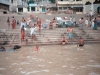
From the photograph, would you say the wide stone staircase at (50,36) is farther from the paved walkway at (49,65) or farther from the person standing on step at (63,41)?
the paved walkway at (49,65)

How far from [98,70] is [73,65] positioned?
1.46m

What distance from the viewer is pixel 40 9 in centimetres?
5891

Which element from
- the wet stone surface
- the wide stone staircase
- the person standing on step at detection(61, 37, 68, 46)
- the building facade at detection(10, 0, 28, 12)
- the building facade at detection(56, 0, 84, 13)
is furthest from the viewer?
the building facade at detection(10, 0, 28, 12)

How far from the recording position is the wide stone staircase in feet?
62.6

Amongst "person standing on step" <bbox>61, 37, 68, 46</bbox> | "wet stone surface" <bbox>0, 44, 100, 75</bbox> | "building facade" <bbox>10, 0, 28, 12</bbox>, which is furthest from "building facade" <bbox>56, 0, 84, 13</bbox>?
"wet stone surface" <bbox>0, 44, 100, 75</bbox>

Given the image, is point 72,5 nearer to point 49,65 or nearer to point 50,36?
point 50,36

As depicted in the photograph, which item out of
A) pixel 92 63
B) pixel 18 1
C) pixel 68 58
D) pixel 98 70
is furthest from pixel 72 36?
pixel 18 1

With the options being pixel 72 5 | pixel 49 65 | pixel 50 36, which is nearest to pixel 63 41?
pixel 50 36

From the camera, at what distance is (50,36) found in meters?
20.1

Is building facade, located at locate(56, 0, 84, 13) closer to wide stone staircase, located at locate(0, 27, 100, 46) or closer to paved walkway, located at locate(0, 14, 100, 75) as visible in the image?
wide stone staircase, located at locate(0, 27, 100, 46)

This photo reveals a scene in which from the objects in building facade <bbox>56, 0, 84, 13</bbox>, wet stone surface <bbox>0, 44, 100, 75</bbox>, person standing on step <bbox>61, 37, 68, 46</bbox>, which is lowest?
wet stone surface <bbox>0, 44, 100, 75</bbox>

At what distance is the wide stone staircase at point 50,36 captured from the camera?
62.6ft

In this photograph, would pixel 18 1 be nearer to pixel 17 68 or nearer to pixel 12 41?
pixel 12 41

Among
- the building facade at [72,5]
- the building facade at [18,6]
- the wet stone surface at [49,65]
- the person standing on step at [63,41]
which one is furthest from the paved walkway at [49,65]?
the building facade at [18,6]
